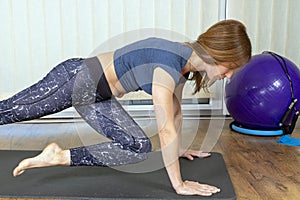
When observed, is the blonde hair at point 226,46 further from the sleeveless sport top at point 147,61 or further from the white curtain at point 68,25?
the white curtain at point 68,25

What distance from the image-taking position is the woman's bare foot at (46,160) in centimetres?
189

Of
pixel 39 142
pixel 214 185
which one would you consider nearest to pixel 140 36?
pixel 39 142

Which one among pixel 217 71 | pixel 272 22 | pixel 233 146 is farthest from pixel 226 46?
pixel 272 22

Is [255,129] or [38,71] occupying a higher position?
[38,71]

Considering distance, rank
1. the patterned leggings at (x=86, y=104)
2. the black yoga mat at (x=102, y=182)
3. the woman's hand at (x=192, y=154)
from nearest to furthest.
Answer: the black yoga mat at (x=102, y=182), the patterned leggings at (x=86, y=104), the woman's hand at (x=192, y=154)

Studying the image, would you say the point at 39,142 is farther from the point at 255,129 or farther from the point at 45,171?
the point at 255,129

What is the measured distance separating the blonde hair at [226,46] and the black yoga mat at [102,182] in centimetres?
57

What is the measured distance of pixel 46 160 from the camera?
74.8 inches

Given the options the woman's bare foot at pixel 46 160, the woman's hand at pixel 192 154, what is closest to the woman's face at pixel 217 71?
the woman's hand at pixel 192 154

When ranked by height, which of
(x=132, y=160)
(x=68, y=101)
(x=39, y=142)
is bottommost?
(x=39, y=142)

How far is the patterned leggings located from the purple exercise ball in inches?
41.4

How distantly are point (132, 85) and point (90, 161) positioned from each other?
1.35 feet

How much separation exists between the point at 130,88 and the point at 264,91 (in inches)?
44.9

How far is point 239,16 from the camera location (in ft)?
11.0
